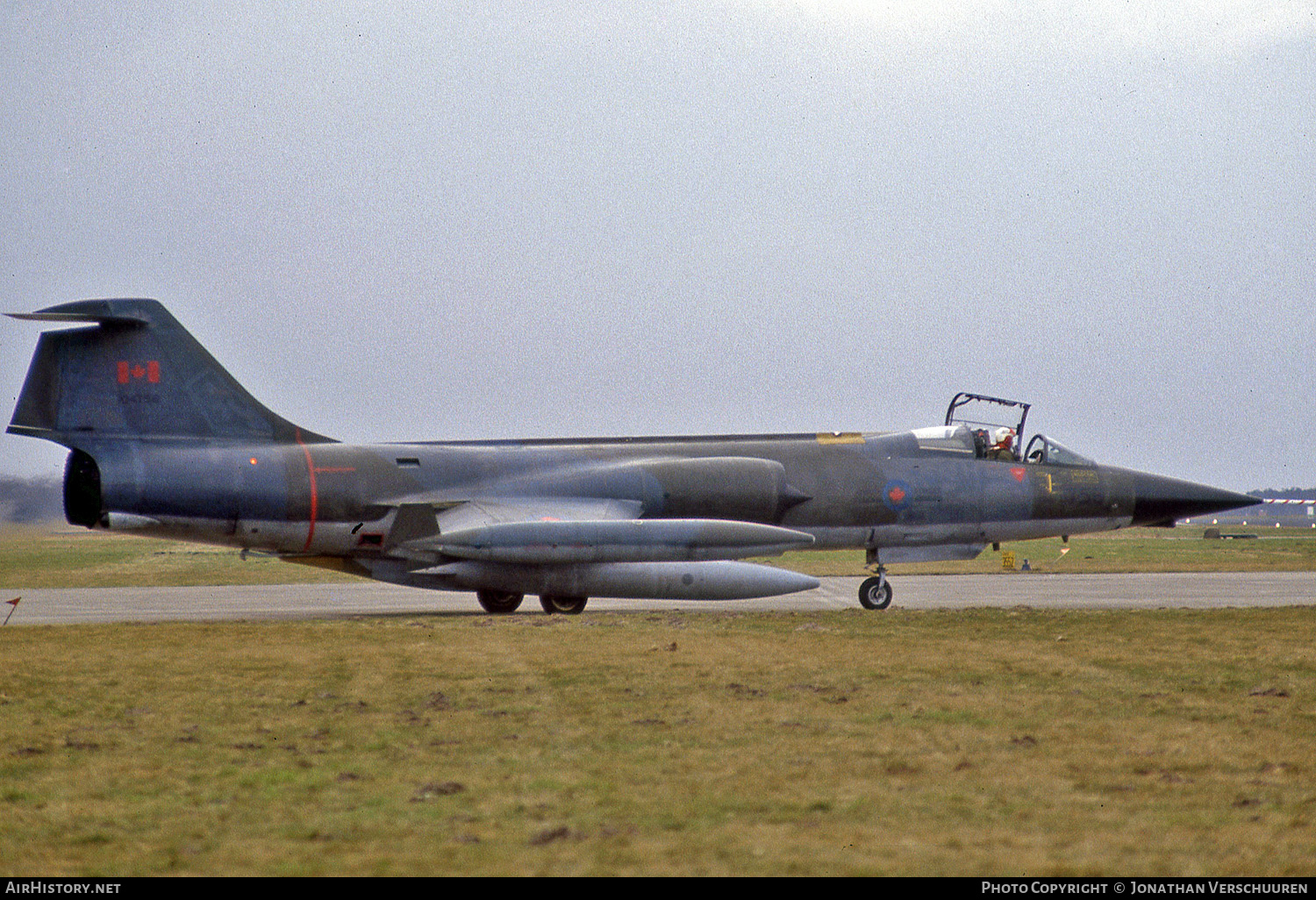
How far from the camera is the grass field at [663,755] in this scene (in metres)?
5.56

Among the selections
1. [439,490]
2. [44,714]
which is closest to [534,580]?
[439,490]

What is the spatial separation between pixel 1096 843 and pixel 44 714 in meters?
7.77

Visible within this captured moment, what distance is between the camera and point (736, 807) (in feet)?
20.8

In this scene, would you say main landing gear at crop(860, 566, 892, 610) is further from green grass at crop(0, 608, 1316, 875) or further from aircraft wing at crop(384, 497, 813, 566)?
green grass at crop(0, 608, 1316, 875)

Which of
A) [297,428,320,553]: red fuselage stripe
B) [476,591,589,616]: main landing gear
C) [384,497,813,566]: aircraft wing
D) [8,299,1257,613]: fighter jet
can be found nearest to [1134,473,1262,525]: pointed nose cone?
[8,299,1257,613]: fighter jet

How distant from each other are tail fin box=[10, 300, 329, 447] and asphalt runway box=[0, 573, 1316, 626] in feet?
9.52

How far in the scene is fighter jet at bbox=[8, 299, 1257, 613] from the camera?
18.9 meters

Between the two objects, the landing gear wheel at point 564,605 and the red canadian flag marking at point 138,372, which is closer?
the red canadian flag marking at point 138,372

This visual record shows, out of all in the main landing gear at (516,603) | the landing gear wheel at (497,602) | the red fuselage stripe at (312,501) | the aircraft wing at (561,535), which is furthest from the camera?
the landing gear wheel at (497,602)

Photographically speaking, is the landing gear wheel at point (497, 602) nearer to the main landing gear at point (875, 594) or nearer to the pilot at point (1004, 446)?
the main landing gear at point (875, 594)

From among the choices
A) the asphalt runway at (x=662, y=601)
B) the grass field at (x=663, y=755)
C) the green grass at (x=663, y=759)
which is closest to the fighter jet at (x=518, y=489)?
the asphalt runway at (x=662, y=601)

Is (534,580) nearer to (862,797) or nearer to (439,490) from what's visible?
(439,490)

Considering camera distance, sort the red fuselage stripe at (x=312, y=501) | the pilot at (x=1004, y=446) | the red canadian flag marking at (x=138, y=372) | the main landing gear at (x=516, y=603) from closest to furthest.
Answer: the red canadian flag marking at (x=138, y=372), the red fuselage stripe at (x=312, y=501), the main landing gear at (x=516, y=603), the pilot at (x=1004, y=446)

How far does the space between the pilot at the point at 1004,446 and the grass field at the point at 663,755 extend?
8907 millimetres
